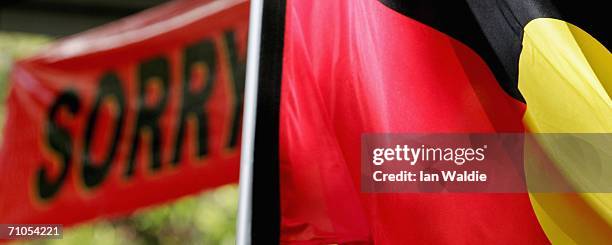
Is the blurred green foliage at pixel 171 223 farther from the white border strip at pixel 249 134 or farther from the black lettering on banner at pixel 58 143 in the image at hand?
the white border strip at pixel 249 134

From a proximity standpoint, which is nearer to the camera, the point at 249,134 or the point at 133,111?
the point at 249,134

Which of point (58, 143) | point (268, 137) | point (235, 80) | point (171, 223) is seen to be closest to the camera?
point (268, 137)

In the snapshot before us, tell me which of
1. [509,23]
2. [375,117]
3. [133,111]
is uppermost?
[133,111]

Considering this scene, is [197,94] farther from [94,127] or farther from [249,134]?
[249,134]

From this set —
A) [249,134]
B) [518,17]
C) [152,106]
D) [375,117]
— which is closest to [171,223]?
[152,106]

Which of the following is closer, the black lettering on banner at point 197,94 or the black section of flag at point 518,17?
the black section of flag at point 518,17

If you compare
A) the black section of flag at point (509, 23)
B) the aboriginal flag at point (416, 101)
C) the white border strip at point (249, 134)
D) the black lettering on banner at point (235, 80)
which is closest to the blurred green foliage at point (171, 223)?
the black lettering on banner at point (235, 80)

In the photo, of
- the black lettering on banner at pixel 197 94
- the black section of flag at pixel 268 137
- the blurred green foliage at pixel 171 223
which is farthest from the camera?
the blurred green foliage at pixel 171 223

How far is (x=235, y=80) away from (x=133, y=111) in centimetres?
28

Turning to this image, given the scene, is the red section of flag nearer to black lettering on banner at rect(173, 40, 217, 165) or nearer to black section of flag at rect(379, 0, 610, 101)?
black section of flag at rect(379, 0, 610, 101)

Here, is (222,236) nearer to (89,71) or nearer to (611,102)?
(89,71)

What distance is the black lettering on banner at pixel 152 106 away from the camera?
247 centimetres

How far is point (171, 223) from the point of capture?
5.20 m

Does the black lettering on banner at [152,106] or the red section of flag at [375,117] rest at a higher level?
the black lettering on banner at [152,106]
